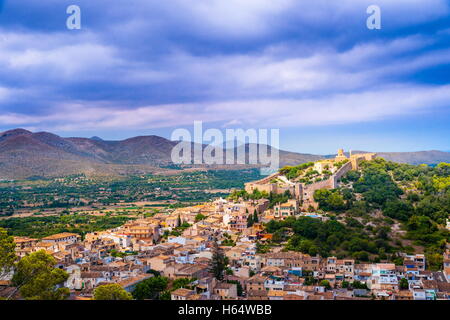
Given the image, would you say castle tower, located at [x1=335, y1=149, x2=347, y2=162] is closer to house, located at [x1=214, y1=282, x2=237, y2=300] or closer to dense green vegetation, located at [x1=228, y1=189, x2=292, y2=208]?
dense green vegetation, located at [x1=228, y1=189, x2=292, y2=208]

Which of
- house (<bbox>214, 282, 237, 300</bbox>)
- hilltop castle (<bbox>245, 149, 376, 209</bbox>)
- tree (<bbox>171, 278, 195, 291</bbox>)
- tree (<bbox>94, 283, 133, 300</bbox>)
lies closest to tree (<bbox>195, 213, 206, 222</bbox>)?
hilltop castle (<bbox>245, 149, 376, 209</bbox>)

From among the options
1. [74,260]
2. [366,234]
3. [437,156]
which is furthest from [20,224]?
[437,156]

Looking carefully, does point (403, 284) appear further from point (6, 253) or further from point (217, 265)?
point (6, 253)

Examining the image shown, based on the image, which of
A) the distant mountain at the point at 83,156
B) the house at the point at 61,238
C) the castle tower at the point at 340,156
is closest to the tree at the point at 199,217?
the house at the point at 61,238

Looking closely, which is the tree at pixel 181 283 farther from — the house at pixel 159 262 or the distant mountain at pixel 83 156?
the distant mountain at pixel 83 156
